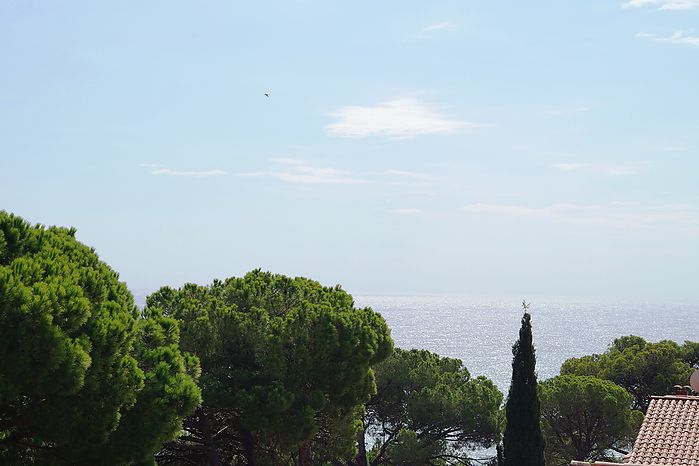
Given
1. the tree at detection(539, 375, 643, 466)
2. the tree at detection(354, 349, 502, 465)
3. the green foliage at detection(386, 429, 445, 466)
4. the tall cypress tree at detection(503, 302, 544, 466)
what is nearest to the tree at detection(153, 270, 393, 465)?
the tall cypress tree at detection(503, 302, 544, 466)

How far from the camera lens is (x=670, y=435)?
17.3 m

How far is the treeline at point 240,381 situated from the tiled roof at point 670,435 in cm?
486

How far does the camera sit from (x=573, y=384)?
28.0 m

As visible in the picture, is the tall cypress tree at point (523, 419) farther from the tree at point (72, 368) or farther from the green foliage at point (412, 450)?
the tree at point (72, 368)

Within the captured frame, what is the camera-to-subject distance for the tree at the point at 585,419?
27.6 meters

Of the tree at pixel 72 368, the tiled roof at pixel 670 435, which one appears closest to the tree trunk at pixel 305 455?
the tiled roof at pixel 670 435

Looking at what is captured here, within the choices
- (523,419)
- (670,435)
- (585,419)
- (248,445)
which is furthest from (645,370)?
(248,445)

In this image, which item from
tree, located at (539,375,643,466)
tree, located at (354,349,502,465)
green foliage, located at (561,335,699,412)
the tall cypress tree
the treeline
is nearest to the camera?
the treeline

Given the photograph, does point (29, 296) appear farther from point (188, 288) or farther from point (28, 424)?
point (188, 288)

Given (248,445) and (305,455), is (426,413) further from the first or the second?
(248,445)

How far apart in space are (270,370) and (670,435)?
893 cm

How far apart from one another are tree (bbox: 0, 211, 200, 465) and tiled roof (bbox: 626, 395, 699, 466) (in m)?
9.73

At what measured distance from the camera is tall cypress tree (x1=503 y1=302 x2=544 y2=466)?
22109 millimetres

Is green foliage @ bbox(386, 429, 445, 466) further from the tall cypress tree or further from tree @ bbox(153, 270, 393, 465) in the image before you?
tree @ bbox(153, 270, 393, 465)
